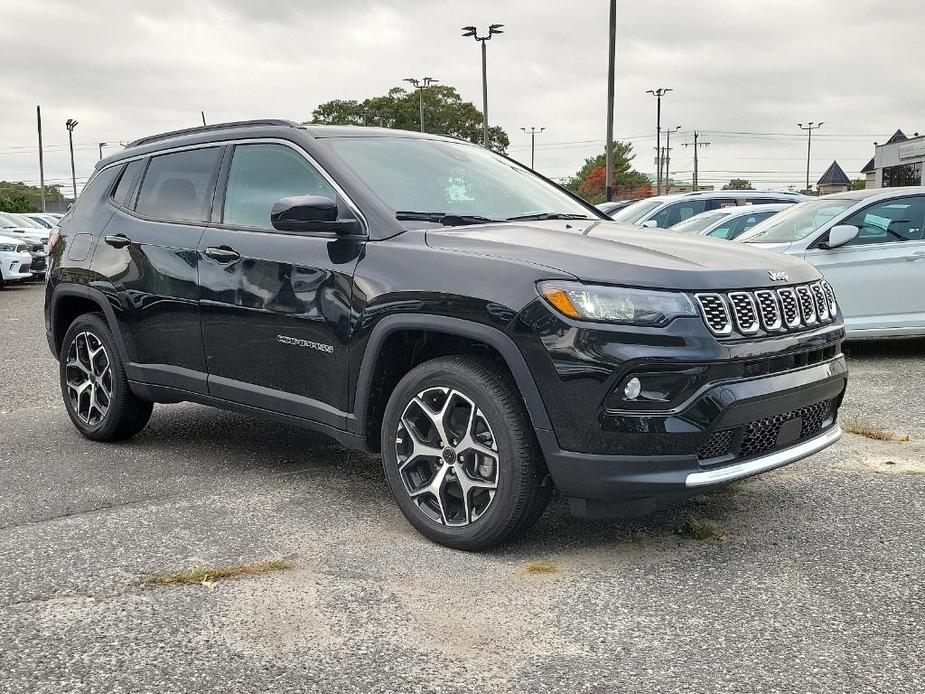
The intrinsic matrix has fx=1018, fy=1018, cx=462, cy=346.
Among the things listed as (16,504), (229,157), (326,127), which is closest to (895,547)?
(326,127)

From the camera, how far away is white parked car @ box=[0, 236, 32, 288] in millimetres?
18641

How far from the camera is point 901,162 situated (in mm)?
52188

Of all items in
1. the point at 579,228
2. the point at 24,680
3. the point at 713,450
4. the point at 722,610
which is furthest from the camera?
the point at 579,228

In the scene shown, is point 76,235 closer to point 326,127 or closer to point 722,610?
point 326,127

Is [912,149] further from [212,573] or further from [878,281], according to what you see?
[212,573]

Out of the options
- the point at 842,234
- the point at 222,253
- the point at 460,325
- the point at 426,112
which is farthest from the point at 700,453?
the point at 426,112

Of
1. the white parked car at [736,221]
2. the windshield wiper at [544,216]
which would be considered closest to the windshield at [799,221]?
the white parked car at [736,221]

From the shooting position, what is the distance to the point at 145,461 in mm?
5516

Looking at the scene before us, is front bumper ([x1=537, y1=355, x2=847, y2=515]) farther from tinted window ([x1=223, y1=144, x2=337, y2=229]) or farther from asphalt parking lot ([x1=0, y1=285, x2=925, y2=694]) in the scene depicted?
tinted window ([x1=223, y1=144, x2=337, y2=229])

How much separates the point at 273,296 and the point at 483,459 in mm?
1317

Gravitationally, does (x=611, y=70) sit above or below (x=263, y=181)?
above

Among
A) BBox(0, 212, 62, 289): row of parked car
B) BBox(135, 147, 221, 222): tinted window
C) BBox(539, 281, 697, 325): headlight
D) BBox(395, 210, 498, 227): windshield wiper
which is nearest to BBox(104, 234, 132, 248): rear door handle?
BBox(135, 147, 221, 222): tinted window

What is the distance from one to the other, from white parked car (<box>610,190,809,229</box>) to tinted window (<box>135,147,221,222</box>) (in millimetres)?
10426

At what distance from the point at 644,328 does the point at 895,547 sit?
1418mm
